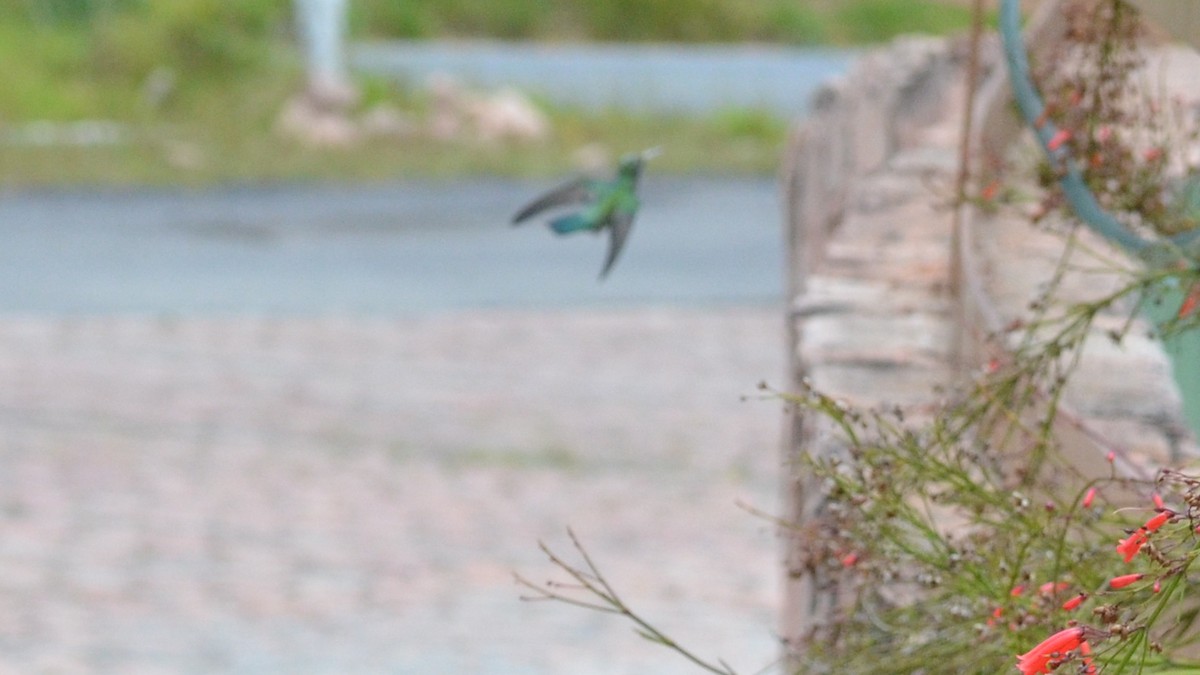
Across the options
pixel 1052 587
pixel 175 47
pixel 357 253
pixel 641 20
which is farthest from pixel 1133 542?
pixel 641 20

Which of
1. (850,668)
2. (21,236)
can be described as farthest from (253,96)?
(850,668)

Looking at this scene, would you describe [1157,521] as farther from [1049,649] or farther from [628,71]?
[628,71]

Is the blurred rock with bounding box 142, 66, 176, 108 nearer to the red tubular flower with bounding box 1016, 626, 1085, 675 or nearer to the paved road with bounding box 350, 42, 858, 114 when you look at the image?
the paved road with bounding box 350, 42, 858, 114

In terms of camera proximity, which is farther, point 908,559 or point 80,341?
point 80,341

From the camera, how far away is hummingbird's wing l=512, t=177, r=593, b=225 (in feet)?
5.71

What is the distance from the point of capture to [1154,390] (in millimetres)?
2783

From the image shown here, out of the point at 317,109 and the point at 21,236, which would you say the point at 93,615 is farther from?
the point at 317,109

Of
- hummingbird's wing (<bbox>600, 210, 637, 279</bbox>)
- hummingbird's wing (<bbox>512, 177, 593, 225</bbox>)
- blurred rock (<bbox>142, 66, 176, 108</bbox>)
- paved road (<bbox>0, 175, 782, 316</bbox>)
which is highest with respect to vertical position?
hummingbird's wing (<bbox>512, 177, 593, 225</bbox>)

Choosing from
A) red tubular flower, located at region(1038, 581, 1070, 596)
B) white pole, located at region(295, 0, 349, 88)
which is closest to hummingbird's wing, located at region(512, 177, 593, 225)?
red tubular flower, located at region(1038, 581, 1070, 596)

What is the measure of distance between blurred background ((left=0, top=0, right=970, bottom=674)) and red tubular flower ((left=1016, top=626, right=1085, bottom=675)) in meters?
0.58

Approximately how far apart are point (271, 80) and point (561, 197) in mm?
12369

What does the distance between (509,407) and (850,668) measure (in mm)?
6130

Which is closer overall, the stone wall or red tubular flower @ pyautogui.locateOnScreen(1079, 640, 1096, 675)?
red tubular flower @ pyautogui.locateOnScreen(1079, 640, 1096, 675)

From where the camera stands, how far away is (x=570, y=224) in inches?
69.7
